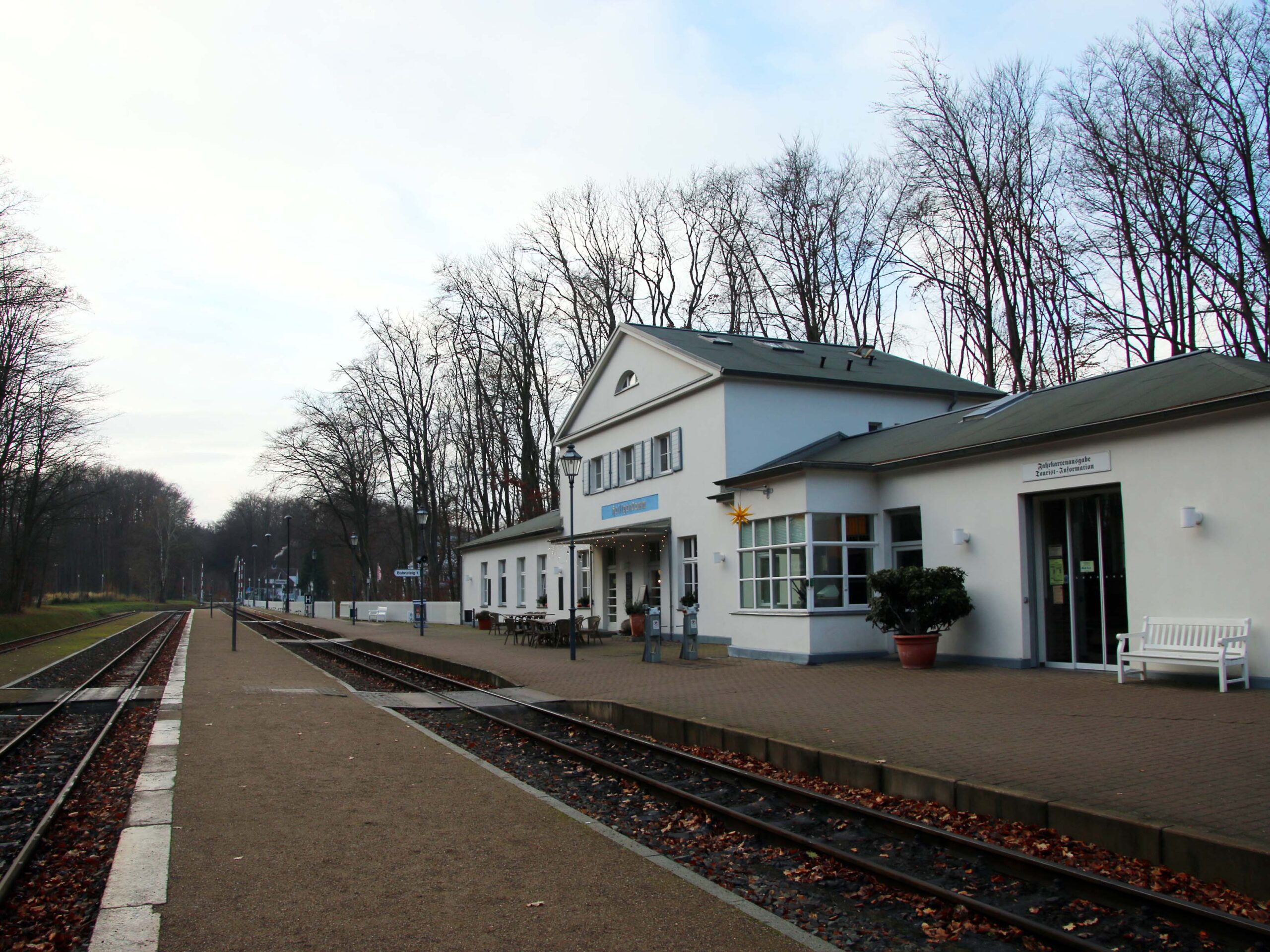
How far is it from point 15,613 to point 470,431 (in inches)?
855

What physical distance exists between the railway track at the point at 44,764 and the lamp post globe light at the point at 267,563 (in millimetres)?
87577

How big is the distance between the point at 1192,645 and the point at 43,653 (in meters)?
28.3

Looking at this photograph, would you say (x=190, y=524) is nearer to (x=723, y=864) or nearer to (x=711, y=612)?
(x=711, y=612)

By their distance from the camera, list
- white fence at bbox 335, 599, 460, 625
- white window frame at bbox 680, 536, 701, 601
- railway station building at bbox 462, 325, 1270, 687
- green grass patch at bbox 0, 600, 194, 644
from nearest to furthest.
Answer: railway station building at bbox 462, 325, 1270, 687
white window frame at bbox 680, 536, 701, 601
green grass patch at bbox 0, 600, 194, 644
white fence at bbox 335, 599, 460, 625

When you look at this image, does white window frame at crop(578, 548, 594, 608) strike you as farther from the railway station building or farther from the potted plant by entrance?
the potted plant by entrance

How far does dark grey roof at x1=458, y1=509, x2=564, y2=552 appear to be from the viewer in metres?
32.8

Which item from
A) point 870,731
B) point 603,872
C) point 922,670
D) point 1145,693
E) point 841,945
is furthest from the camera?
point 922,670

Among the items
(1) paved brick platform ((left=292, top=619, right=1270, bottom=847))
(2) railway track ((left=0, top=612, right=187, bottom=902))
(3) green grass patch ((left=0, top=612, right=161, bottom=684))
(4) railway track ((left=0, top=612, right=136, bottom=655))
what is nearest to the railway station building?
(1) paved brick platform ((left=292, top=619, right=1270, bottom=847))

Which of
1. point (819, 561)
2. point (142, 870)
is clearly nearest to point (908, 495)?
point (819, 561)

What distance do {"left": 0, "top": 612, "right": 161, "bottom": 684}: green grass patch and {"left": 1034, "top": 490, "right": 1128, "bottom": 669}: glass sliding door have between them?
18438 mm

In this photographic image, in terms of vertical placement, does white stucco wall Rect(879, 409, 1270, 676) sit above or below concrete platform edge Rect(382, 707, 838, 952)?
above

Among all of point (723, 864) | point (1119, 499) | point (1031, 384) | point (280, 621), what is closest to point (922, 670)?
point (1119, 499)

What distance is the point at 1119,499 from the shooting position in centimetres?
1342

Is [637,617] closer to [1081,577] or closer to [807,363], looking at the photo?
[807,363]
